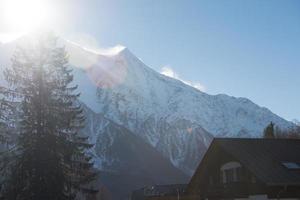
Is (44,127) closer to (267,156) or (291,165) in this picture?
(267,156)

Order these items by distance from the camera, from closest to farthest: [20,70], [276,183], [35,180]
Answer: [276,183]
[35,180]
[20,70]

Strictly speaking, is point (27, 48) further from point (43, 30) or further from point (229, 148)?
point (229, 148)

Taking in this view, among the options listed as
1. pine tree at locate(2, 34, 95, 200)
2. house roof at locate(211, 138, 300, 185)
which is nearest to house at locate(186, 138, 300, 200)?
house roof at locate(211, 138, 300, 185)

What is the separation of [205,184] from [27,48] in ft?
50.0

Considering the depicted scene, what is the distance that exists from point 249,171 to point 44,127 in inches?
496

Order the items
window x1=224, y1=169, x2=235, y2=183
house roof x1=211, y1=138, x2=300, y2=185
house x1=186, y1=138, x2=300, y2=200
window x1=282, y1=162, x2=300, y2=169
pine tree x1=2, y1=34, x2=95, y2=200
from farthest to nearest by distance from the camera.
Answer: window x1=224, y1=169, x2=235, y2=183, window x1=282, y1=162, x2=300, y2=169, pine tree x1=2, y1=34, x2=95, y2=200, house x1=186, y1=138, x2=300, y2=200, house roof x1=211, y1=138, x2=300, y2=185

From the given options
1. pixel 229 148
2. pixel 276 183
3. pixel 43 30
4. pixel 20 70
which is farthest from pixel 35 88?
pixel 276 183

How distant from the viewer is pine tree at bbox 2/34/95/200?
1315 inches

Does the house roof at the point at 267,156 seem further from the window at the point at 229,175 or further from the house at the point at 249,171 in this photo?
the window at the point at 229,175

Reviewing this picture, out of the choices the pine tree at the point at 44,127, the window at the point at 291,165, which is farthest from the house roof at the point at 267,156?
the pine tree at the point at 44,127

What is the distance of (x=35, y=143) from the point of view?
3422 cm

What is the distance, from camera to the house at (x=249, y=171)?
3244cm

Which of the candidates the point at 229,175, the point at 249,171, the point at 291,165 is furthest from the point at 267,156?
the point at 229,175

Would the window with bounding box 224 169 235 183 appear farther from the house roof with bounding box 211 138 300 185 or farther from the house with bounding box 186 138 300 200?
the house roof with bounding box 211 138 300 185
